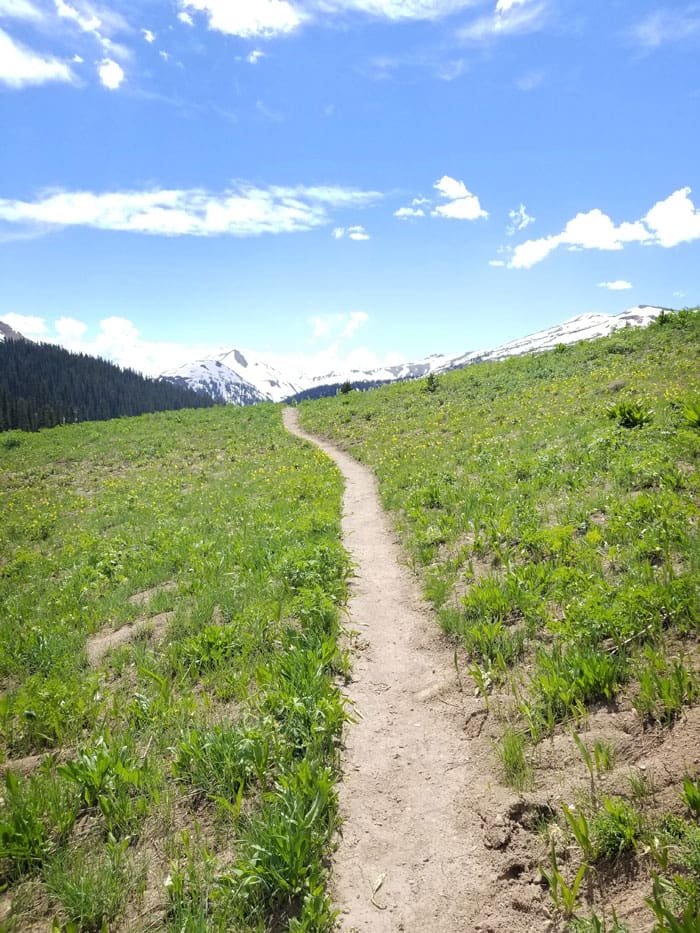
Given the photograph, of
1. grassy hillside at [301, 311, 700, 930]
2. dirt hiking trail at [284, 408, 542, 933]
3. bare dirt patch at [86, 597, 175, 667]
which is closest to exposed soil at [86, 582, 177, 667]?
bare dirt patch at [86, 597, 175, 667]

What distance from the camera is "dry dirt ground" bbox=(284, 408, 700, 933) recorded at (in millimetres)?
3504

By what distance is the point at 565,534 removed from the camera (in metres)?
8.11

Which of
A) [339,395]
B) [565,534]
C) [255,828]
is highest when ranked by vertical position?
[339,395]

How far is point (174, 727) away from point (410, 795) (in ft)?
9.25

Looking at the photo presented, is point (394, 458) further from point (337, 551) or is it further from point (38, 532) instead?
point (38, 532)

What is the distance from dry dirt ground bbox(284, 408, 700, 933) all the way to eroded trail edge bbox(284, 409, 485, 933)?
0.01m

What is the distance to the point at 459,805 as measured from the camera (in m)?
4.46

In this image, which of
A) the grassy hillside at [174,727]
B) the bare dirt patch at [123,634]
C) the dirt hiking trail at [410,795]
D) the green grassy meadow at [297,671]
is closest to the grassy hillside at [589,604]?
the green grassy meadow at [297,671]

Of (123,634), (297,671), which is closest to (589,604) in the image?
(297,671)

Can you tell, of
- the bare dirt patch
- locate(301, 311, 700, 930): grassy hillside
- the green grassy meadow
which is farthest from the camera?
the bare dirt patch

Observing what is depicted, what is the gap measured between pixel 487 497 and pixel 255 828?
30.3ft

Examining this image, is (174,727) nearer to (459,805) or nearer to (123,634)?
(459,805)

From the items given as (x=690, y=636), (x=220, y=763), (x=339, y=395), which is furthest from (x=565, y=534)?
(x=339, y=395)

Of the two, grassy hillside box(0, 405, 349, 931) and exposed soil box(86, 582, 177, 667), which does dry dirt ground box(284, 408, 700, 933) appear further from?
exposed soil box(86, 582, 177, 667)
